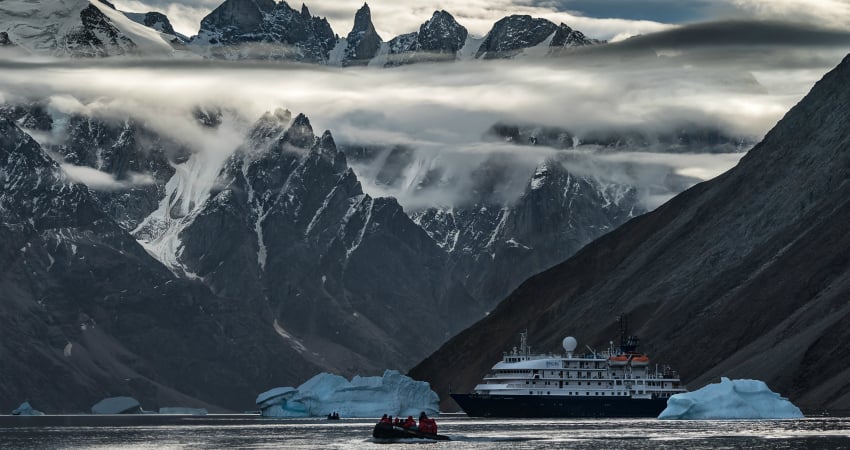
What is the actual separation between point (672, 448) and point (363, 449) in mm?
35760

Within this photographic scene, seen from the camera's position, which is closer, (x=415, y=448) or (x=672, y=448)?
(x=672, y=448)

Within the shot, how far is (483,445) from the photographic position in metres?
200

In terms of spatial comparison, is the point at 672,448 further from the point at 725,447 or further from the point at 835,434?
the point at 835,434

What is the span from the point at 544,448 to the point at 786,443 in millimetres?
25505

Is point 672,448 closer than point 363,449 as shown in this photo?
Yes

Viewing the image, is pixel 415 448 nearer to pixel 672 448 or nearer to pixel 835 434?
pixel 672 448

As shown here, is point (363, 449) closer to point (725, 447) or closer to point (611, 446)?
point (611, 446)

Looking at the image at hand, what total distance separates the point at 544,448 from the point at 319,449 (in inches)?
1035

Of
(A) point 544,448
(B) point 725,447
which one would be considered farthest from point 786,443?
(A) point 544,448

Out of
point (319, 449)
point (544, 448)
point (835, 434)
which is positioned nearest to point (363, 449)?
point (319, 449)

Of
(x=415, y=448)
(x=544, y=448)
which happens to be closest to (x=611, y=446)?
(x=544, y=448)

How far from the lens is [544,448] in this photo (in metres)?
191

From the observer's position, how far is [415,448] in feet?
654

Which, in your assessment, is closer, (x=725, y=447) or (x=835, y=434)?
(x=725, y=447)
